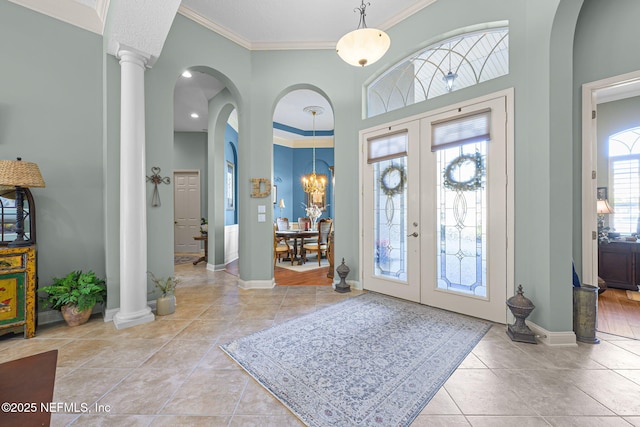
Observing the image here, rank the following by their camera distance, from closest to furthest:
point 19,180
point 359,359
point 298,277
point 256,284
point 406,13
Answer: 1. point 359,359
2. point 19,180
3. point 406,13
4. point 256,284
5. point 298,277

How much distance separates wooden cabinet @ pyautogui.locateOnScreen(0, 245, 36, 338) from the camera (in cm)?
244

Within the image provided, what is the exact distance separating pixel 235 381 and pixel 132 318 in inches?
66.1

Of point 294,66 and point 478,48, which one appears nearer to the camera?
point 478,48

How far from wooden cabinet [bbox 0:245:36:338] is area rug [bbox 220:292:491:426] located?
1.94 metres

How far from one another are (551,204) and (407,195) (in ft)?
4.97

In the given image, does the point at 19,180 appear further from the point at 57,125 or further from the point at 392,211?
the point at 392,211

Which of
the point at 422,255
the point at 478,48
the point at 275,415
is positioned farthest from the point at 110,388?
the point at 478,48

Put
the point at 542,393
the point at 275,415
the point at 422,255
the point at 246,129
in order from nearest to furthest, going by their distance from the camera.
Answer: the point at 275,415
the point at 542,393
the point at 422,255
the point at 246,129

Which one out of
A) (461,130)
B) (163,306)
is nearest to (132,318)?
(163,306)

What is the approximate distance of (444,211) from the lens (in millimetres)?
3314

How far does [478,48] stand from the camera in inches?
122

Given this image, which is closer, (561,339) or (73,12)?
(561,339)

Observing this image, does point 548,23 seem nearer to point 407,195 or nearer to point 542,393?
point 407,195

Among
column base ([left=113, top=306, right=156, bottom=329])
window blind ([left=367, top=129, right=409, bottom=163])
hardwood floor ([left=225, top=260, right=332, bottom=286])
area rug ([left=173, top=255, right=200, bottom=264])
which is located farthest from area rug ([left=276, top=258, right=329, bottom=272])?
column base ([left=113, top=306, right=156, bottom=329])
